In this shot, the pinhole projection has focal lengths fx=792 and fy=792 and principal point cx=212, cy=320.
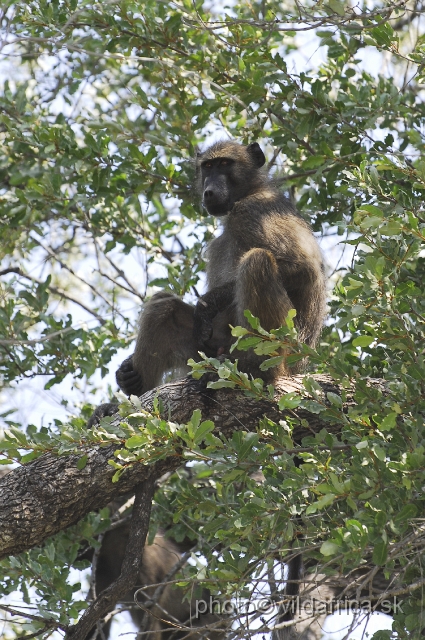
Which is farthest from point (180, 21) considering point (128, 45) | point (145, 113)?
point (145, 113)

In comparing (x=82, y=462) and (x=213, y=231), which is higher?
(x=213, y=231)

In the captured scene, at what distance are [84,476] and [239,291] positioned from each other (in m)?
1.65

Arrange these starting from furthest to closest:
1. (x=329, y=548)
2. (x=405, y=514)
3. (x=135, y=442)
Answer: (x=135, y=442)
(x=405, y=514)
(x=329, y=548)

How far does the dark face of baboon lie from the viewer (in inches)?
270

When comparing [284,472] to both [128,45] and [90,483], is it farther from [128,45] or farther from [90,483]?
[128,45]

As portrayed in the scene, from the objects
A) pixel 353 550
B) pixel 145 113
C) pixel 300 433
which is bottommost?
pixel 353 550

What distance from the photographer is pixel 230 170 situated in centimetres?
710

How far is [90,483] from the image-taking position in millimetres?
5055

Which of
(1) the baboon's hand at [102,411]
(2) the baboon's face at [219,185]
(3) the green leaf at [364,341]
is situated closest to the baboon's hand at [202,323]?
(1) the baboon's hand at [102,411]

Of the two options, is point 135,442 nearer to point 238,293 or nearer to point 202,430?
point 202,430

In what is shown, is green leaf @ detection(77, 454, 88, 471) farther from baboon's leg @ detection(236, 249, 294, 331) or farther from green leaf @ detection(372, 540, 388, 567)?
green leaf @ detection(372, 540, 388, 567)

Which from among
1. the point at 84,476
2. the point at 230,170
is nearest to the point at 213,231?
the point at 230,170

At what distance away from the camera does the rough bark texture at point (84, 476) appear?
4.93m

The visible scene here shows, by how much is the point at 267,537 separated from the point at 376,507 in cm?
82
